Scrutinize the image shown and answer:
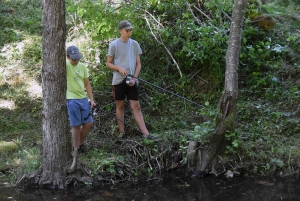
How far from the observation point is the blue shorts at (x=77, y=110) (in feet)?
16.5

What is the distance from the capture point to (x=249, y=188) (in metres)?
4.75

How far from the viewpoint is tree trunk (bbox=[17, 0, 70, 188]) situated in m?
4.67

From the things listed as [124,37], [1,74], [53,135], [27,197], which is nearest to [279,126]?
[124,37]

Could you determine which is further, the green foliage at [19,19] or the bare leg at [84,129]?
the green foliage at [19,19]

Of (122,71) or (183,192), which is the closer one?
(183,192)

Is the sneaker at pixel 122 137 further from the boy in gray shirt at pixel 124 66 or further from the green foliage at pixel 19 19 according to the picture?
the green foliage at pixel 19 19

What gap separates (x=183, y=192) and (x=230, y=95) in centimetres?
140

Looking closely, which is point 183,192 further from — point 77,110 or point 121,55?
point 121,55

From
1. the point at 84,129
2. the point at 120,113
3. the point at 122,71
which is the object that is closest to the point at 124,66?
the point at 122,71

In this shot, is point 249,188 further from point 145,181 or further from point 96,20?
point 96,20

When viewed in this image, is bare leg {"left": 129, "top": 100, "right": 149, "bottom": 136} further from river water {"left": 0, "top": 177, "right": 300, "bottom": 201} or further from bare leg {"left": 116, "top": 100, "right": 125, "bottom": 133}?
river water {"left": 0, "top": 177, "right": 300, "bottom": 201}

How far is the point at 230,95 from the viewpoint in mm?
5070

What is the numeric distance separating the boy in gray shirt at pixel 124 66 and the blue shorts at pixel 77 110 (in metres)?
0.59

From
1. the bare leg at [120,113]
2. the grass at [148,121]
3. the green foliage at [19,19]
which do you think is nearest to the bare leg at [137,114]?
the bare leg at [120,113]
